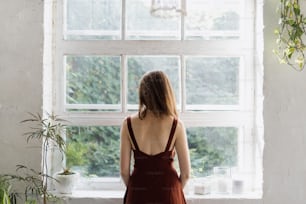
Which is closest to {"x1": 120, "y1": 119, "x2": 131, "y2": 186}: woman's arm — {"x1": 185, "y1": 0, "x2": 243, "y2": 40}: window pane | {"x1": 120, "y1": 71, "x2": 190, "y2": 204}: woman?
{"x1": 120, "y1": 71, "x2": 190, "y2": 204}: woman

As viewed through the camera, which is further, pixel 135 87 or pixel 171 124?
pixel 135 87

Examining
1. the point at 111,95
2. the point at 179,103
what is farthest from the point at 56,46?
the point at 179,103

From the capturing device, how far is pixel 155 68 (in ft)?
11.1

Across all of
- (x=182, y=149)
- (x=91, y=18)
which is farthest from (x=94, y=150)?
(x=91, y=18)

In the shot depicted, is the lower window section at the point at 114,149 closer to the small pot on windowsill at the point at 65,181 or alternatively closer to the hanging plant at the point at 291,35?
the small pot on windowsill at the point at 65,181

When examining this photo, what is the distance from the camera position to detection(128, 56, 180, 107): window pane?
3.36m

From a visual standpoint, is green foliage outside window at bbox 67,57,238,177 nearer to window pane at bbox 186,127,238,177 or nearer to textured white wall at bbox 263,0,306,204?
window pane at bbox 186,127,238,177

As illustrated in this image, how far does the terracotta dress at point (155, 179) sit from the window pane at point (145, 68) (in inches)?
23.1

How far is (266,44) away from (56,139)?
147cm

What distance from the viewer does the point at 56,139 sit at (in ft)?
10.5

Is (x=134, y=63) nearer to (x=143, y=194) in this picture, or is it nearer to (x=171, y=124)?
(x=171, y=124)

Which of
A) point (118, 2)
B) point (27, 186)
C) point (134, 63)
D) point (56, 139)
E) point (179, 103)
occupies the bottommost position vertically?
point (27, 186)

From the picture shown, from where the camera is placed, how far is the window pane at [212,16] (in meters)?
A: 3.37

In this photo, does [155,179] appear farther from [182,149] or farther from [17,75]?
[17,75]
